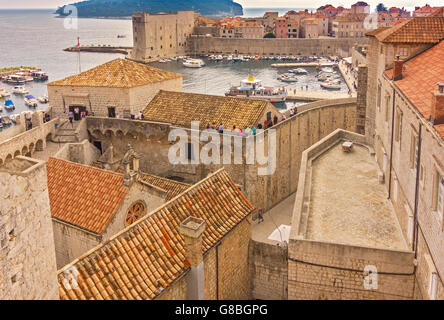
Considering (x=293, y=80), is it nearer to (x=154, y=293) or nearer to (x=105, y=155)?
(x=105, y=155)

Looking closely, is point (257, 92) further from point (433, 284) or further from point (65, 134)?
point (433, 284)

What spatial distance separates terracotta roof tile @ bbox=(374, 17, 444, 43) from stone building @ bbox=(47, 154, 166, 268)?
33.0 feet

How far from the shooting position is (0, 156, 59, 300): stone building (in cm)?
688

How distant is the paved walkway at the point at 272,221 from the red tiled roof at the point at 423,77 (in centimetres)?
833

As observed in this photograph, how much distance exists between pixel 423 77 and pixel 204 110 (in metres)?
12.7

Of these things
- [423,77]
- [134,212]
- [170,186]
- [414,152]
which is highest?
[423,77]

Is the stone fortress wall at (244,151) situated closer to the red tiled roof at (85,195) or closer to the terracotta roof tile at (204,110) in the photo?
the terracotta roof tile at (204,110)

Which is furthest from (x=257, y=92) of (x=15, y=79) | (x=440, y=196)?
(x=440, y=196)

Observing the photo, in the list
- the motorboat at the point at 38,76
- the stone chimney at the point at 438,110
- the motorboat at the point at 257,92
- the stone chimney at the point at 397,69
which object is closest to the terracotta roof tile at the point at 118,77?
the stone chimney at the point at 397,69

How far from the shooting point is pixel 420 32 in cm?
1731

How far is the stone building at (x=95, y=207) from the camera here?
14758mm

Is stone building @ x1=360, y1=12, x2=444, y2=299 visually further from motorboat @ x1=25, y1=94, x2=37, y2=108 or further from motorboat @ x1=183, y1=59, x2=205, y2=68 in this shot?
motorboat @ x1=183, y1=59, x2=205, y2=68

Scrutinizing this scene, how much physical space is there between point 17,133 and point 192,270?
1692 centimetres

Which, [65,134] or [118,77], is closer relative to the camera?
[65,134]
